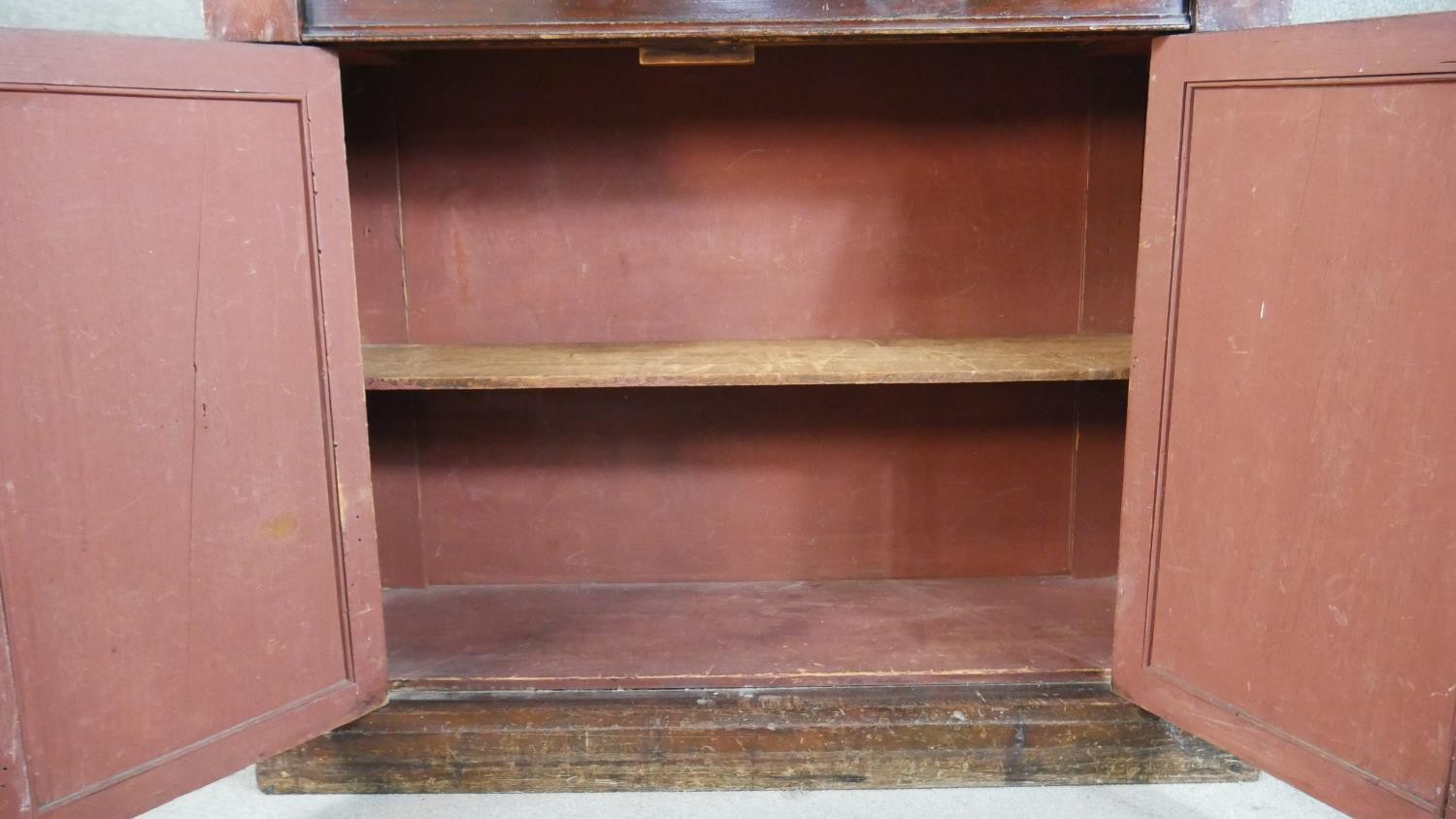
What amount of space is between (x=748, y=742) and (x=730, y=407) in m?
0.82

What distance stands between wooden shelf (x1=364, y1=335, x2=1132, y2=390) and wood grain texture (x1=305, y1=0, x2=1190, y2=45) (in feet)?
2.02

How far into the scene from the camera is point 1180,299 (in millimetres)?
1674

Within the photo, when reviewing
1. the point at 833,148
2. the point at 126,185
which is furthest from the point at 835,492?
the point at 126,185

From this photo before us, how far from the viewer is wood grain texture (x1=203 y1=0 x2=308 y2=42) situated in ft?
5.24

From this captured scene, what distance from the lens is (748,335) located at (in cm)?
240

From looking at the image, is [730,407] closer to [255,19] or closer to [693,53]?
[693,53]

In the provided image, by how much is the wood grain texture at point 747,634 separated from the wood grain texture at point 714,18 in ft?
3.86

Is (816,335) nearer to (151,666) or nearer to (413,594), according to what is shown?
(413,594)

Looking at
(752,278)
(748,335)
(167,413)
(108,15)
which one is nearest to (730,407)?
(748,335)

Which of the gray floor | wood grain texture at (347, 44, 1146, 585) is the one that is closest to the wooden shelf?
wood grain texture at (347, 44, 1146, 585)

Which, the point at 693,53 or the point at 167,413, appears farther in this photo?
the point at 693,53

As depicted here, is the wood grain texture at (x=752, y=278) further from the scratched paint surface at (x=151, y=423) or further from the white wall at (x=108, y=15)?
the scratched paint surface at (x=151, y=423)

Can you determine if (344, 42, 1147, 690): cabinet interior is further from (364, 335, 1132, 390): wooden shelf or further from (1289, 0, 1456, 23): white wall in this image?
(1289, 0, 1456, 23): white wall

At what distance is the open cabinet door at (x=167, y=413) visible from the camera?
1.42 meters
